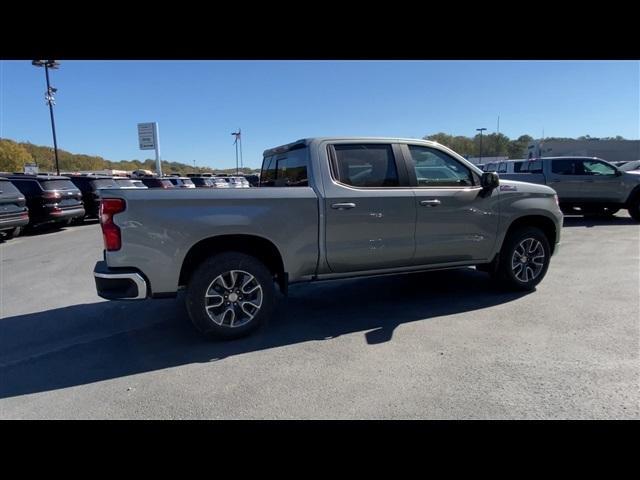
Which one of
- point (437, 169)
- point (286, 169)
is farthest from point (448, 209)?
point (286, 169)

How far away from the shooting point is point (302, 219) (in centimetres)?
400

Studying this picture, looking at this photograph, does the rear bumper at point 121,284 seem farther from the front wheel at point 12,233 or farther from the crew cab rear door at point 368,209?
the front wheel at point 12,233

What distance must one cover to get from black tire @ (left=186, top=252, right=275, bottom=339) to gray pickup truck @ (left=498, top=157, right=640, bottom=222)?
10483mm

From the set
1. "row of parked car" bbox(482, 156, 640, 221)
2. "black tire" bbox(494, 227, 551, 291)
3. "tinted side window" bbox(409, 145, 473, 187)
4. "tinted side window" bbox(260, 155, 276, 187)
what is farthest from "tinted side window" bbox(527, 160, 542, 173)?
"tinted side window" bbox(260, 155, 276, 187)

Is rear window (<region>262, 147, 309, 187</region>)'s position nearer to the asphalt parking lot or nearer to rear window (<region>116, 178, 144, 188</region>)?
the asphalt parking lot

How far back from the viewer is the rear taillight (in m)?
3.48

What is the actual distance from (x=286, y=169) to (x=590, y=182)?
37.4ft

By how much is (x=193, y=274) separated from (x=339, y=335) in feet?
5.33

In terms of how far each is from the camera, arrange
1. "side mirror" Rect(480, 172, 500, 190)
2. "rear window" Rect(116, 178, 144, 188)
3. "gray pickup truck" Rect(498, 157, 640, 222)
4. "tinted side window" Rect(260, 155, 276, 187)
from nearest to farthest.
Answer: "side mirror" Rect(480, 172, 500, 190), "tinted side window" Rect(260, 155, 276, 187), "gray pickup truck" Rect(498, 157, 640, 222), "rear window" Rect(116, 178, 144, 188)

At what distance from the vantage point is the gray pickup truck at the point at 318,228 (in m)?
3.57

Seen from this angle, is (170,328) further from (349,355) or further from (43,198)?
(43,198)

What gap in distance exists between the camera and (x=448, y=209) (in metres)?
4.62

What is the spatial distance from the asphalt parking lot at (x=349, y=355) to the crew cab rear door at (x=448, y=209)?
716 mm
